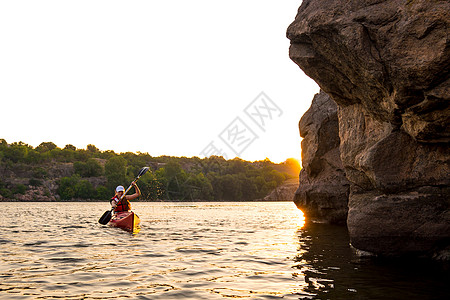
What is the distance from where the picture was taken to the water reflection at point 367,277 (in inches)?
287

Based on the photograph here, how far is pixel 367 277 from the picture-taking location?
863 centimetres

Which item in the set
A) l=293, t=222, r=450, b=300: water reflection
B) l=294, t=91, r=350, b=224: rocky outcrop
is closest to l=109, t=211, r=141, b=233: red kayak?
l=293, t=222, r=450, b=300: water reflection

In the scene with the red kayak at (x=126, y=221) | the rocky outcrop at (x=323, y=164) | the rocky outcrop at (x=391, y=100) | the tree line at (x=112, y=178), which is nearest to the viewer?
the rocky outcrop at (x=391, y=100)

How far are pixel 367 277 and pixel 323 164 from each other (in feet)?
47.4

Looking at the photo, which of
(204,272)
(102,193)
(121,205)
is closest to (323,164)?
(121,205)

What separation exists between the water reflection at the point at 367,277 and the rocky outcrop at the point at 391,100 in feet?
2.05

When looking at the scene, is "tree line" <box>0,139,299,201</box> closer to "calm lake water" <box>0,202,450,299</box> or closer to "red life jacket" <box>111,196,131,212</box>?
"red life jacket" <box>111,196,131,212</box>

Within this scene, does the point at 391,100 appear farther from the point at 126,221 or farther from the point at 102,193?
the point at 102,193

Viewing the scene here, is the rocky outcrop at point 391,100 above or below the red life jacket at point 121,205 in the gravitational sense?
above

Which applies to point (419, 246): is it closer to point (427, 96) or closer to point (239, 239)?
point (427, 96)

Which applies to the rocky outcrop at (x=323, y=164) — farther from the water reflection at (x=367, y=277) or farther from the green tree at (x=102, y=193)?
the green tree at (x=102, y=193)

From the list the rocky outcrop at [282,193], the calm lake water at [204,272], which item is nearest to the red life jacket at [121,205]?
the calm lake water at [204,272]

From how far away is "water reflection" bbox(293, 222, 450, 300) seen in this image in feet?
23.9

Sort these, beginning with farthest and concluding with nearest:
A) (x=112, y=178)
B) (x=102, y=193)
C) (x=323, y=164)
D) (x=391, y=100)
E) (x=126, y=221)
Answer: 1. (x=112, y=178)
2. (x=102, y=193)
3. (x=323, y=164)
4. (x=126, y=221)
5. (x=391, y=100)
